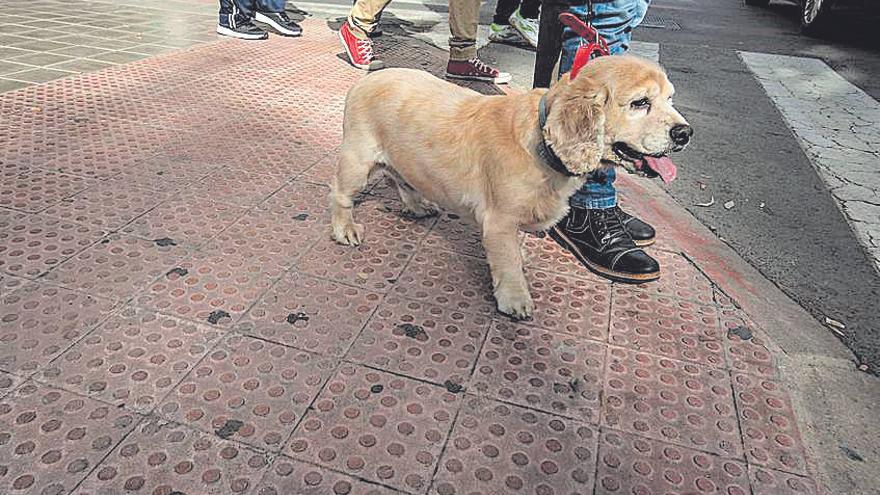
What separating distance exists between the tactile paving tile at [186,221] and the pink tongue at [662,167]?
6.13 ft

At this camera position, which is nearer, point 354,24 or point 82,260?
point 82,260

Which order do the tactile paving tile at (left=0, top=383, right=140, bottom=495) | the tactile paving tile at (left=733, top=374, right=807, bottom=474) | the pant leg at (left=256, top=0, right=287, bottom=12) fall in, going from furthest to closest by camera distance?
1. the pant leg at (left=256, top=0, right=287, bottom=12)
2. the tactile paving tile at (left=733, top=374, right=807, bottom=474)
3. the tactile paving tile at (left=0, top=383, right=140, bottom=495)

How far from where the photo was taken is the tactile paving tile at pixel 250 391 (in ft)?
6.30

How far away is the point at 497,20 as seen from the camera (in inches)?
286

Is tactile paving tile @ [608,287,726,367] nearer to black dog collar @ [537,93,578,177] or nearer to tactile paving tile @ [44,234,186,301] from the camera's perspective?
black dog collar @ [537,93,578,177]

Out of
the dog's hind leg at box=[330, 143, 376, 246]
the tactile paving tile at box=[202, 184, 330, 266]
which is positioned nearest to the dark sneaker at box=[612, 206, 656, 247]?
the dog's hind leg at box=[330, 143, 376, 246]

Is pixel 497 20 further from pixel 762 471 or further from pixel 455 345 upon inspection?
pixel 762 471

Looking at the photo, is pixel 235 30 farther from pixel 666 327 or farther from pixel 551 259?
pixel 666 327

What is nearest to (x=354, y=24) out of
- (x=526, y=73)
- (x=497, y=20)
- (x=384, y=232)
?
(x=526, y=73)

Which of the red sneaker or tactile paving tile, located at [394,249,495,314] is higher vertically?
the red sneaker

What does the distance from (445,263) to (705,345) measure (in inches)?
43.5

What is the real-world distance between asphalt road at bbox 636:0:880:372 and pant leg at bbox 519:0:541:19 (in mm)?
1455

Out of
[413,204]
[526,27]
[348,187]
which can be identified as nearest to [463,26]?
[526,27]

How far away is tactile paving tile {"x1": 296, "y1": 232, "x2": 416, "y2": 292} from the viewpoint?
2.71 m
